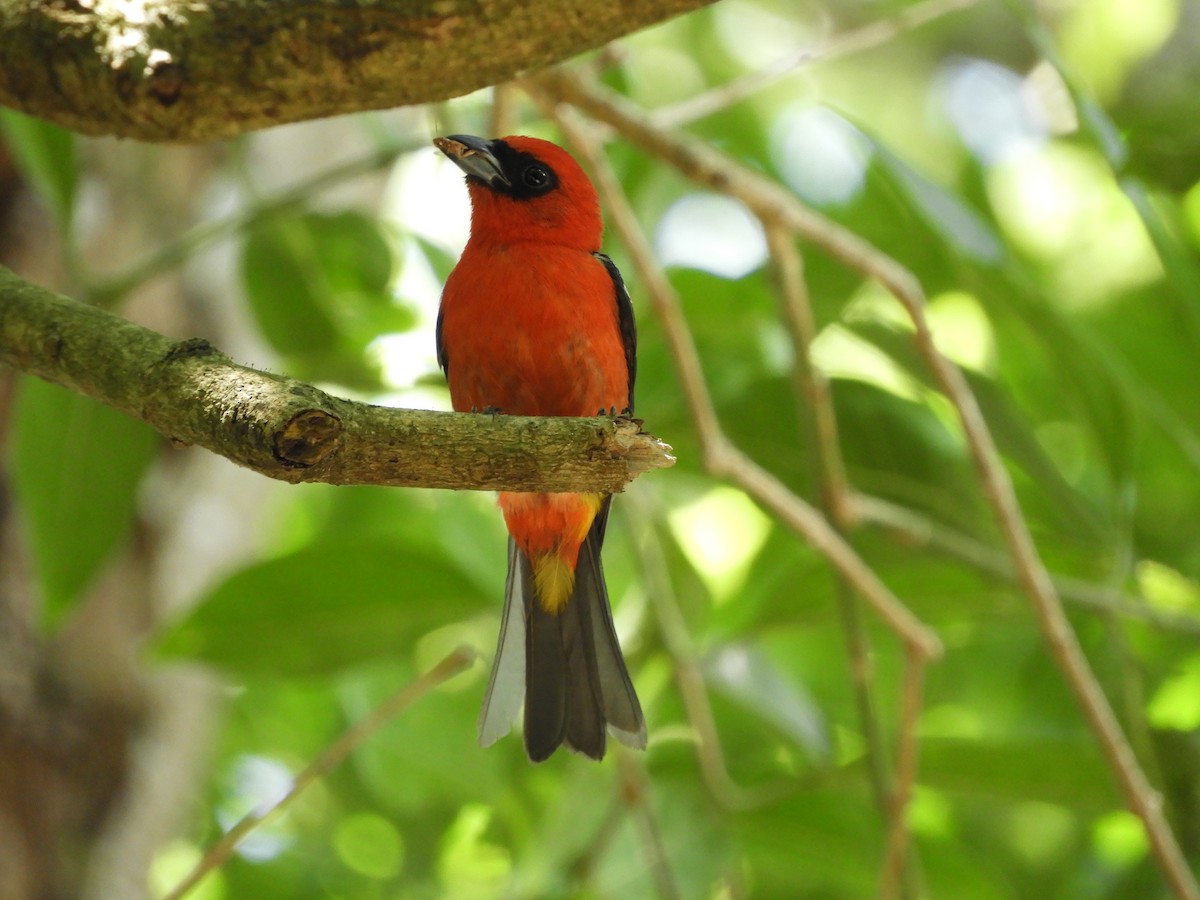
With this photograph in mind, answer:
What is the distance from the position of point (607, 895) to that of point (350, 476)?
2795 millimetres

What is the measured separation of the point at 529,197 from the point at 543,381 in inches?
28.9

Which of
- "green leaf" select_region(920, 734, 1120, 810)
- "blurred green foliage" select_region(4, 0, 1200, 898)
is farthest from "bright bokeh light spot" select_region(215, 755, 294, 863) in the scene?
"green leaf" select_region(920, 734, 1120, 810)

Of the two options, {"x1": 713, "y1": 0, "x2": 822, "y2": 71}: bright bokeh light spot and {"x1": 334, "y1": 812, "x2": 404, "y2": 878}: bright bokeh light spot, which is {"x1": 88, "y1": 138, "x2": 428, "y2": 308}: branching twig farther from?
{"x1": 713, "y1": 0, "x2": 822, "y2": 71}: bright bokeh light spot

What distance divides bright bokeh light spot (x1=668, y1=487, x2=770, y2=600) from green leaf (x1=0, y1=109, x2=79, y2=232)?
252 cm

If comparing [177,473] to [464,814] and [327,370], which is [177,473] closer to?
[327,370]

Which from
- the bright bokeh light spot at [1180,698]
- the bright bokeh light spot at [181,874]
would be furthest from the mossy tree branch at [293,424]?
the bright bokeh light spot at [181,874]

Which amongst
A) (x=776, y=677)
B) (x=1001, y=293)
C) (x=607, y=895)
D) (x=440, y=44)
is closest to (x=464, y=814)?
(x=607, y=895)

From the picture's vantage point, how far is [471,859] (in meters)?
5.02

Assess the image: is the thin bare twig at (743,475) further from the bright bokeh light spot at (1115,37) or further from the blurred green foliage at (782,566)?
the bright bokeh light spot at (1115,37)

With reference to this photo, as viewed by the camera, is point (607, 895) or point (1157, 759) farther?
point (607, 895)

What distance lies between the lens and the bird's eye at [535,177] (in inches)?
144

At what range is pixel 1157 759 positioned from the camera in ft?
12.3

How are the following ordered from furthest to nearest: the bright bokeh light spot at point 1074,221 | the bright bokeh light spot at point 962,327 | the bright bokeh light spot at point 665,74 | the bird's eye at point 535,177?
the bright bokeh light spot at point 665,74
the bright bokeh light spot at point 962,327
the bright bokeh light spot at point 1074,221
the bird's eye at point 535,177

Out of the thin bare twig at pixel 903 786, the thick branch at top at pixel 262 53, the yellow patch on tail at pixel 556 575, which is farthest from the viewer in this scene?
the yellow patch on tail at pixel 556 575
